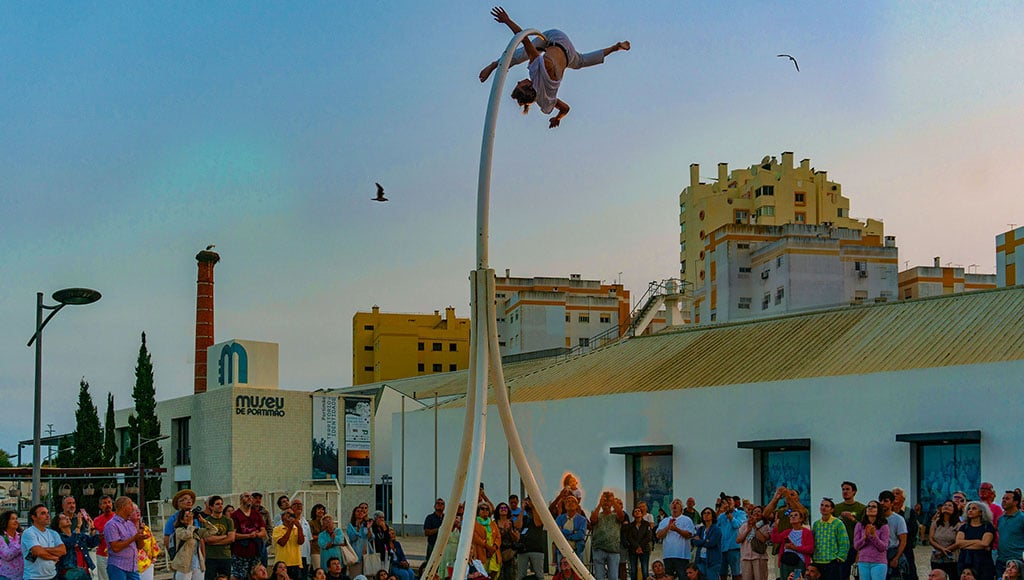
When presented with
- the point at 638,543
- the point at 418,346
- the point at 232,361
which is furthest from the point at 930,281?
the point at 638,543

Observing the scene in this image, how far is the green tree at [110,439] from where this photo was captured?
51.4 m

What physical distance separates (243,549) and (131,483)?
38764 mm

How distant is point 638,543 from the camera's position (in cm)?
1661

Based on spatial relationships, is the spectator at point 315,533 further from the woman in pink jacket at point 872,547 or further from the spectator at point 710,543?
the woman in pink jacket at point 872,547

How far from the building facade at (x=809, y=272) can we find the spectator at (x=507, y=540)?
4521 cm

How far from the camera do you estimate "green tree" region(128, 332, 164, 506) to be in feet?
154

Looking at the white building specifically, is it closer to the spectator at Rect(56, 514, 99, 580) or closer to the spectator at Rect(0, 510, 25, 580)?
the spectator at Rect(56, 514, 99, 580)

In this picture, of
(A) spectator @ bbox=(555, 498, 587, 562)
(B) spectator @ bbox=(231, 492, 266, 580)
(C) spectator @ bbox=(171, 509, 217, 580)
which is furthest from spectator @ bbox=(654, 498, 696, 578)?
(C) spectator @ bbox=(171, 509, 217, 580)

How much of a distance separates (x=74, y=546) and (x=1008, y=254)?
4963cm

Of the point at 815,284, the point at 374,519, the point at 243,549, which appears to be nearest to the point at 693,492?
the point at 374,519

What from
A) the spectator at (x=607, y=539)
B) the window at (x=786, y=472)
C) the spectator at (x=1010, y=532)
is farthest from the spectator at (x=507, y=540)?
the window at (x=786, y=472)

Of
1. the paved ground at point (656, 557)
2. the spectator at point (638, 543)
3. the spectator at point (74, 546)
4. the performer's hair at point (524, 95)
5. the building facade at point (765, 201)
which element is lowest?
the paved ground at point (656, 557)

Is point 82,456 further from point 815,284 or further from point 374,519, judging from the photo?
point 374,519

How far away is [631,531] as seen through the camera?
16594 millimetres
